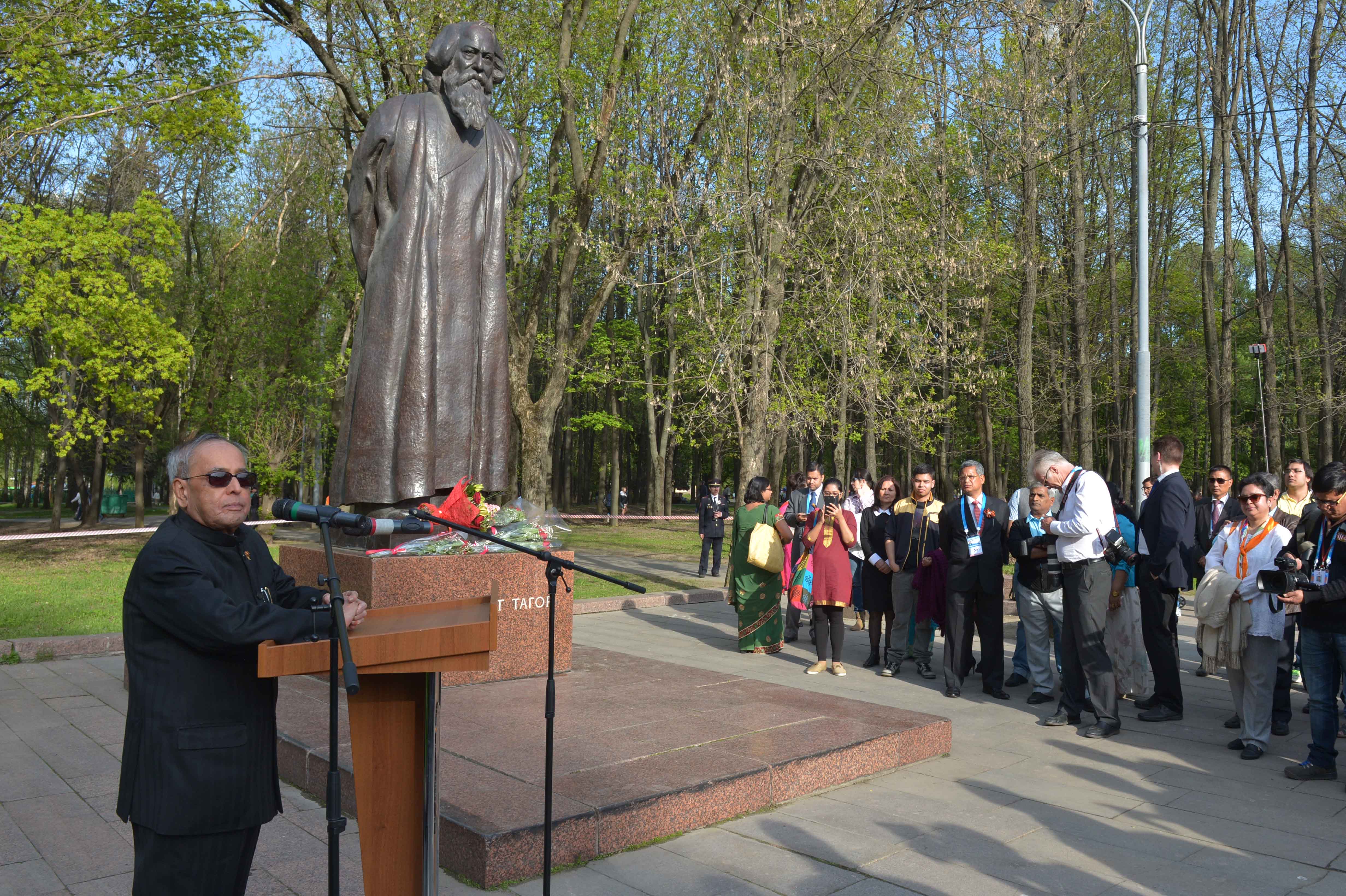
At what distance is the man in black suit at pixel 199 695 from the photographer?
107 inches

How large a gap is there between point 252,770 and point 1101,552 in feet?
20.9

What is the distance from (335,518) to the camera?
2.82 metres

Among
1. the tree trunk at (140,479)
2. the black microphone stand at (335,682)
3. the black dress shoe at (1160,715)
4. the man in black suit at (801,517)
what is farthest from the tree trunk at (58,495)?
the black microphone stand at (335,682)

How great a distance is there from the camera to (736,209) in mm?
15586

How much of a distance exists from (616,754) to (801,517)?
5296 millimetres

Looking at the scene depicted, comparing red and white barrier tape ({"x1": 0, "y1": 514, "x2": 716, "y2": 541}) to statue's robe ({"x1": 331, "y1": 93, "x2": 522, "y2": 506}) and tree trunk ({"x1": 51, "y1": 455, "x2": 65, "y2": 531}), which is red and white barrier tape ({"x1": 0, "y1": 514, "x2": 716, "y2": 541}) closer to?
tree trunk ({"x1": 51, "y1": 455, "x2": 65, "y2": 531})

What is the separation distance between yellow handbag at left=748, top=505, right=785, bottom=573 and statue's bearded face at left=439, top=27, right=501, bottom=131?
468 centimetres

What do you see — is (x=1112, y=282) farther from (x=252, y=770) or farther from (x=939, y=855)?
(x=252, y=770)

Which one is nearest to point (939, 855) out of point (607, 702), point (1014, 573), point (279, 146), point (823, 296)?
point (607, 702)

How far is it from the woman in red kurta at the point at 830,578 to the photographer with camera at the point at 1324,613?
3.53 m

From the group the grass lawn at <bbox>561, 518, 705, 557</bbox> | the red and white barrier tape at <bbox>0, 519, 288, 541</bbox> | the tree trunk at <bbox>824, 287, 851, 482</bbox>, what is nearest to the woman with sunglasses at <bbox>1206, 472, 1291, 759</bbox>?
the tree trunk at <bbox>824, 287, 851, 482</bbox>

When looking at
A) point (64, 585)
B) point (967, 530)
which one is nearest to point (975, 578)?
point (967, 530)

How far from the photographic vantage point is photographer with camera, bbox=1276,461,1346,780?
6.22m

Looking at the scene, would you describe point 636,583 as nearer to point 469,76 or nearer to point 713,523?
point 713,523
